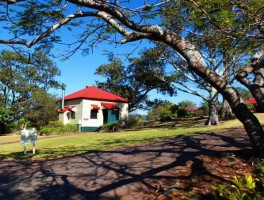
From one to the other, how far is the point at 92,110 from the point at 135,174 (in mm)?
27978

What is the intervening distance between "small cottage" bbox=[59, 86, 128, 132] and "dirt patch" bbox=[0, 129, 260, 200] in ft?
76.8

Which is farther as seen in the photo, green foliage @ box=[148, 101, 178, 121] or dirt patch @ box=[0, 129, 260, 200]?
green foliage @ box=[148, 101, 178, 121]

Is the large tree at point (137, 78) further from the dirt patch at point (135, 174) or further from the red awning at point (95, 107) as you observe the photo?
the dirt patch at point (135, 174)

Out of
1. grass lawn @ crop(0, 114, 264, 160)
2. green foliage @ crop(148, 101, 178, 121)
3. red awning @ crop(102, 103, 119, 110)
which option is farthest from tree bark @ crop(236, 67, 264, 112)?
green foliage @ crop(148, 101, 178, 121)

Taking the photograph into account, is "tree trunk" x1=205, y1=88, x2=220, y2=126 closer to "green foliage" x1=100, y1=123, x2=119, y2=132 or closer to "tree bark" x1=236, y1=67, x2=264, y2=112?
"green foliage" x1=100, y1=123, x2=119, y2=132

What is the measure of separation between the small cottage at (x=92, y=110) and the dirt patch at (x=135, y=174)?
2341cm

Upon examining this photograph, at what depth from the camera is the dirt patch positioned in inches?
273

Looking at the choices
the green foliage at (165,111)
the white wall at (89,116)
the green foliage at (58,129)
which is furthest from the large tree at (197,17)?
the green foliage at (165,111)

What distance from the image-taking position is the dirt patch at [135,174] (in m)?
6.93

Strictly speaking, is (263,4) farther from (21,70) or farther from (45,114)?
(21,70)

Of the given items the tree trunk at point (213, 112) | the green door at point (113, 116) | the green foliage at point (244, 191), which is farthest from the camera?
the green door at point (113, 116)

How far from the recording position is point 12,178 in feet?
30.0

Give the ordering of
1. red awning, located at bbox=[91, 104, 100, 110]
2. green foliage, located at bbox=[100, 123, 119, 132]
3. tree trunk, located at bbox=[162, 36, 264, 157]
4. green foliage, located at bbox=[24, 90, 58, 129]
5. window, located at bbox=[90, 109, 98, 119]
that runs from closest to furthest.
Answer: tree trunk, located at bbox=[162, 36, 264, 157], green foliage, located at bbox=[100, 123, 119, 132], red awning, located at bbox=[91, 104, 100, 110], window, located at bbox=[90, 109, 98, 119], green foliage, located at bbox=[24, 90, 58, 129]

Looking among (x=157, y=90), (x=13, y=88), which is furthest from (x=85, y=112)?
(x=13, y=88)
